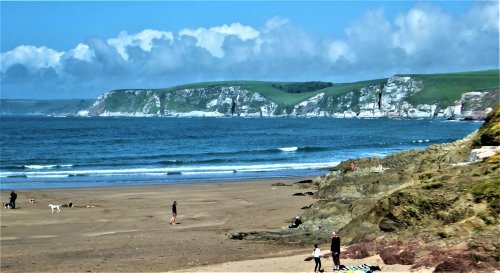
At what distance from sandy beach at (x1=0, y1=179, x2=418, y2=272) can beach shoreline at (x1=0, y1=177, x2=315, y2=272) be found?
38 mm

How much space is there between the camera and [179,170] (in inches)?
2511

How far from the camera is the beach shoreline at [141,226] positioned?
23.1 metres

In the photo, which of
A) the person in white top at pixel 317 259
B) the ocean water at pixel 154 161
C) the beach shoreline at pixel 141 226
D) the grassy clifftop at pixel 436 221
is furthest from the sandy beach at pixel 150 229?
the ocean water at pixel 154 161

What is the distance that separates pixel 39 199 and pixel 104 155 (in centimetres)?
3877

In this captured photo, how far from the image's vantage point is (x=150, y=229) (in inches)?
1215

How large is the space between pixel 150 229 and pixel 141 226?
1110 mm

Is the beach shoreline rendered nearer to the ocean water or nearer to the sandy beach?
the sandy beach

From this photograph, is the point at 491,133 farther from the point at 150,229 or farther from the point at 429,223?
the point at 150,229

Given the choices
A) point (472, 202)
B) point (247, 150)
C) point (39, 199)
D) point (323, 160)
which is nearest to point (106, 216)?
point (39, 199)

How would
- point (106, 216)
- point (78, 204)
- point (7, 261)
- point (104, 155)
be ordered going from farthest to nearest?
point (104, 155), point (78, 204), point (106, 216), point (7, 261)

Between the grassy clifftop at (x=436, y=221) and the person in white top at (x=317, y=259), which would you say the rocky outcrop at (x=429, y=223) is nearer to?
the grassy clifftop at (x=436, y=221)

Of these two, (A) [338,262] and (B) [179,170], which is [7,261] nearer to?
(A) [338,262]

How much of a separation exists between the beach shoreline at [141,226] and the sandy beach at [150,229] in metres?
0.04

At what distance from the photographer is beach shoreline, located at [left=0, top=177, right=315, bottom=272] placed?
23141mm
